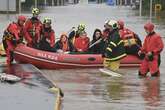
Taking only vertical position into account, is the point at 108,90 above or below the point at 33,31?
below

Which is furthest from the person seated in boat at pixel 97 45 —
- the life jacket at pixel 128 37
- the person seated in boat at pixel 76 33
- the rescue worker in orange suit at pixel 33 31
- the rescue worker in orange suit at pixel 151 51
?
the rescue worker in orange suit at pixel 151 51

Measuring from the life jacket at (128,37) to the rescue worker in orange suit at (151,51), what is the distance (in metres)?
1.38

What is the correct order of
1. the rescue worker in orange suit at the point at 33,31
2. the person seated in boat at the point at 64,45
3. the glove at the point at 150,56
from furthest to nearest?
the person seated in boat at the point at 64,45 → the rescue worker in orange suit at the point at 33,31 → the glove at the point at 150,56

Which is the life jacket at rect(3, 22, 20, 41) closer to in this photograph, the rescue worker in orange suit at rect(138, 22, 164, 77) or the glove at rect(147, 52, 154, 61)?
the rescue worker in orange suit at rect(138, 22, 164, 77)

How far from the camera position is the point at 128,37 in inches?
727

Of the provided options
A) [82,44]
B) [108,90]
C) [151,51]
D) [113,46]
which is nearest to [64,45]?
[82,44]

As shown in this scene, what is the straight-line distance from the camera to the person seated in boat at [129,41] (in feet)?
59.9

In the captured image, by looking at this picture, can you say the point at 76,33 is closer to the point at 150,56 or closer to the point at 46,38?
the point at 46,38

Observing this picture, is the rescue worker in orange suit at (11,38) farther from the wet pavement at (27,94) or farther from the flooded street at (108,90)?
the wet pavement at (27,94)

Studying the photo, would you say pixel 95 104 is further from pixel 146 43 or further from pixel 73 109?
pixel 146 43

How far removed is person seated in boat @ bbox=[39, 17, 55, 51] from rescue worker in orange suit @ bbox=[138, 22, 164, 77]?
3.55 metres

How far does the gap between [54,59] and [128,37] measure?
6.87 feet

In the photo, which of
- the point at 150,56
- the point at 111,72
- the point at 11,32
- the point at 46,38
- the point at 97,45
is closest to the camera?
the point at 150,56

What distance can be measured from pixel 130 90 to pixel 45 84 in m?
1.97
